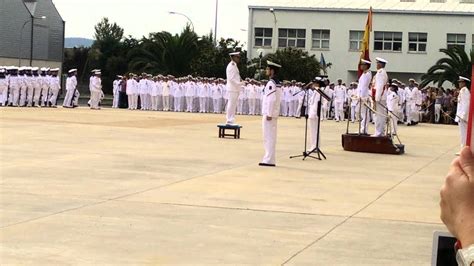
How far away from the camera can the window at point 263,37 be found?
243ft

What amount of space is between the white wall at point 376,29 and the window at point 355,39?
0.35 meters

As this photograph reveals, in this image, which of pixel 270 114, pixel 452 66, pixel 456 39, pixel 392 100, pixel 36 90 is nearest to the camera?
pixel 270 114

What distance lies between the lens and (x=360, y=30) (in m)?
71.5

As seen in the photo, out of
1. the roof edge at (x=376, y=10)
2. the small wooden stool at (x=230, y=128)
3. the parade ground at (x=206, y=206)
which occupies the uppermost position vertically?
the roof edge at (x=376, y=10)

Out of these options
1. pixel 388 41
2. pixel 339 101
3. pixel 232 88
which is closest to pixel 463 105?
pixel 232 88

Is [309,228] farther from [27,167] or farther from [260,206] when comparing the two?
[27,167]

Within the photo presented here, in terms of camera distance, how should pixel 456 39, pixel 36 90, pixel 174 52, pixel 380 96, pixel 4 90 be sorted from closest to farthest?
pixel 380 96
pixel 4 90
pixel 36 90
pixel 174 52
pixel 456 39

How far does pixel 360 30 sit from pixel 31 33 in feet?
92.5

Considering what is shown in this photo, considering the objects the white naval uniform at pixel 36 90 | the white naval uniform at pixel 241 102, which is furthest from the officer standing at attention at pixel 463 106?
the white naval uniform at pixel 36 90

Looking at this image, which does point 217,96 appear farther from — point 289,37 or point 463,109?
point 289,37

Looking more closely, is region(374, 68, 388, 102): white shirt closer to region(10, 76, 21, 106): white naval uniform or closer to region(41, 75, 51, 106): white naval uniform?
region(10, 76, 21, 106): white naval uniform

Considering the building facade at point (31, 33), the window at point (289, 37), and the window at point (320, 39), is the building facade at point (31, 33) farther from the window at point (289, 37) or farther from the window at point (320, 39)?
the window at point (320, 39)

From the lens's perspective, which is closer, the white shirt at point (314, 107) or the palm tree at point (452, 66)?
the white shirt at point (314, 107)

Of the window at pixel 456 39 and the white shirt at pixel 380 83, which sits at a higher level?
the window at pixel 456 39
